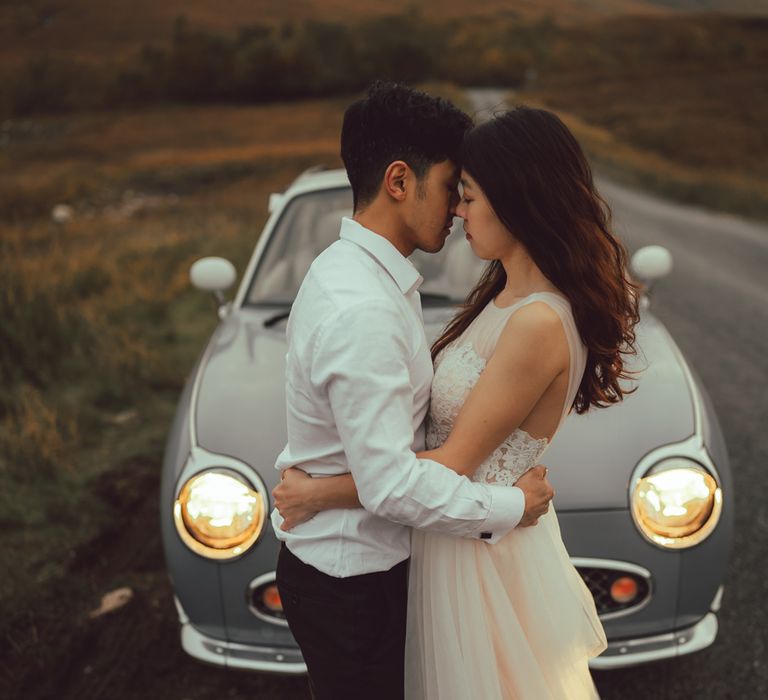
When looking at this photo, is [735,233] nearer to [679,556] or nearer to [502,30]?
[679,556]

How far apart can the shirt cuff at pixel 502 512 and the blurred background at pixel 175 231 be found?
4.47ft

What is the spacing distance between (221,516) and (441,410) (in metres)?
0.95

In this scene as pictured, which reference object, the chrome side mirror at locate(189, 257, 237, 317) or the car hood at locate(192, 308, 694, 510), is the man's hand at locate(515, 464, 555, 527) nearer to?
the car hood at locate(192, 308, 694, 510)

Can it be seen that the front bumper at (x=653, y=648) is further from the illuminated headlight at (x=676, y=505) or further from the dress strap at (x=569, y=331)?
the dress strap at (x=569, y=331)

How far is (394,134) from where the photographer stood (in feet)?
4.55

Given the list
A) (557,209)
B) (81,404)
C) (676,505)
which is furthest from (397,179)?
(81,404)

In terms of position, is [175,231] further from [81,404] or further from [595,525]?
[595,525]

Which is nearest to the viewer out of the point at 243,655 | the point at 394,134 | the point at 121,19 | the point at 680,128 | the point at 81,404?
the point at 394,134

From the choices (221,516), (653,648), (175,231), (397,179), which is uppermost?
(397,179)

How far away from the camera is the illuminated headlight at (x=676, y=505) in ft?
6.99

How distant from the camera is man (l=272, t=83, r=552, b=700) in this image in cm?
125

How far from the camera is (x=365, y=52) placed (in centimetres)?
6650

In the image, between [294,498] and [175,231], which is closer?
[294,498]

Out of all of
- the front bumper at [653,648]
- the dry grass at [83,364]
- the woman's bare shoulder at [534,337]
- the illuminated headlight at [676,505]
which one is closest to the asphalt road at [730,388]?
the front bumper at [653,648]
